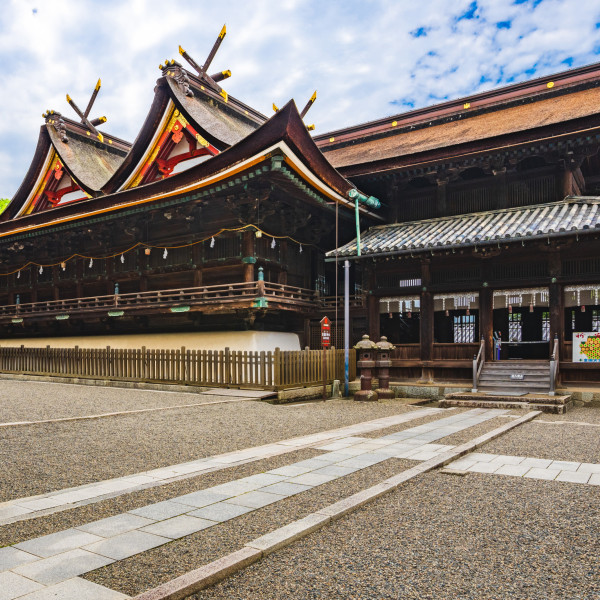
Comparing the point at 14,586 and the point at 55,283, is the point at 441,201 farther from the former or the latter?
the point at 55,283

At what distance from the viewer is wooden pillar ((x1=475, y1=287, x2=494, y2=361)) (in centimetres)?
1539

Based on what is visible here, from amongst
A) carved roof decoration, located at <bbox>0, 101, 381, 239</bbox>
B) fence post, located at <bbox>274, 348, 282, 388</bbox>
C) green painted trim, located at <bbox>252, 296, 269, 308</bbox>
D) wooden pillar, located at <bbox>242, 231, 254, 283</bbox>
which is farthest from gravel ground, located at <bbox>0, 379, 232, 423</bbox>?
carved roof decoration, located at <bbox>0, 101, 381, 239</bbox>

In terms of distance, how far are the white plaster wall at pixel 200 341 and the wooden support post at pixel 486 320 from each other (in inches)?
264

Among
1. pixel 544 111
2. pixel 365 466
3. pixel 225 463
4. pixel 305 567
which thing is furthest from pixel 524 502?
pixel 544 111

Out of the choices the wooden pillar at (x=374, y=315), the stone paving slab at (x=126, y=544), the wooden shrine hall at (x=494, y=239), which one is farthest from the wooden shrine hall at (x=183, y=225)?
the stone paving slab at (x=126, y=544)

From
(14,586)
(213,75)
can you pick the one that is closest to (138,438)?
(14,586)

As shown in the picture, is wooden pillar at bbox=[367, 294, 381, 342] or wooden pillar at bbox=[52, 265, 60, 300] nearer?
wooden pillar at bbox=[367, 294, 381, 342]

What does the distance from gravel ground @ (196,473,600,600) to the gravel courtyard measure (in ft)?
0.04

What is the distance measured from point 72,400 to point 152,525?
32.1ft

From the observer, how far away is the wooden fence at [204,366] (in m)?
14.0

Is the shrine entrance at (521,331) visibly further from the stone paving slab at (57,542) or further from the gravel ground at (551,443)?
the stone paving slab at (57,542)

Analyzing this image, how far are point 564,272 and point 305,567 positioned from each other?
529 inches

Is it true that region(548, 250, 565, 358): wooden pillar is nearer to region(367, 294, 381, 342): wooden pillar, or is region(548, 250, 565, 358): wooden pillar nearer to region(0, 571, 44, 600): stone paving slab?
region(367, 294, 381, 342): wooden pillar

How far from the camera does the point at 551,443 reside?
8094mm
